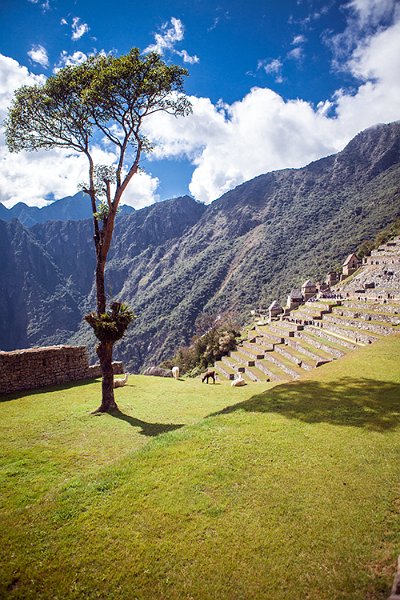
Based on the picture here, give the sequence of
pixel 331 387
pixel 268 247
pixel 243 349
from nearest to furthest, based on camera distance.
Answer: pixel 331 387 < pixel 243 349 < pixel 268 247

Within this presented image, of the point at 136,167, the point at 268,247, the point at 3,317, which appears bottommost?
the point at 3,317

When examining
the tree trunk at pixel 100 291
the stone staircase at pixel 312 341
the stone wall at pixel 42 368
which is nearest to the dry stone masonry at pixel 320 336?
the stone staircase at pixel 312 341

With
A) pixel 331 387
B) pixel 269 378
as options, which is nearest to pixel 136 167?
pixel 331 387

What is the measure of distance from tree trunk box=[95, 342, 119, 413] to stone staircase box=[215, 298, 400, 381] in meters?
9.49

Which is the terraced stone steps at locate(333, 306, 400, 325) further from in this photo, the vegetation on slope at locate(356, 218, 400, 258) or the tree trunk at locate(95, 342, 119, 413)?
the vegetation on slope at locate(356, 218, 400, 258)

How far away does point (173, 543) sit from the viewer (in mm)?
3965

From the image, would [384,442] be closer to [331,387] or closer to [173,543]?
[331,387]

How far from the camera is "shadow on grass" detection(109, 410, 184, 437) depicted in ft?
28.2

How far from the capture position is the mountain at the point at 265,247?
3920 inches

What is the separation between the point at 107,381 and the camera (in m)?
10.7

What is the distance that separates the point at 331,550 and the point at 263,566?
0.87 m

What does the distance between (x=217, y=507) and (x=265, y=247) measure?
130m

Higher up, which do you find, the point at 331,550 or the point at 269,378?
the point at 331,550

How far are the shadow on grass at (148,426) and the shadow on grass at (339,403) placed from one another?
1.87 metres
